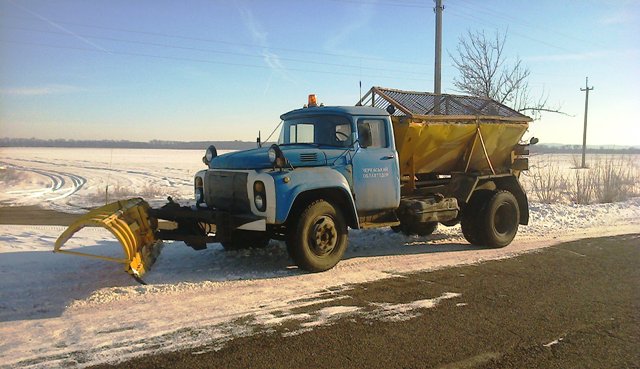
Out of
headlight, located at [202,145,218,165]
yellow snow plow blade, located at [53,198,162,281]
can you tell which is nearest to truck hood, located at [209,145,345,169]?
headlight, located at [202,145,218,165]

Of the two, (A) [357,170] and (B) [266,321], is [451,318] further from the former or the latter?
(A) [357,170]

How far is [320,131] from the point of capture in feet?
24.9

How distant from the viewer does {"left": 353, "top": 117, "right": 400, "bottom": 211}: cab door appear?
725 centimetres

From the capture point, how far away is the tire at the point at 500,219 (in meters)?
8.73

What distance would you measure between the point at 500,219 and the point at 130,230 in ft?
21.6

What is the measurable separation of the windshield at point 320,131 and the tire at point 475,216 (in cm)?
314

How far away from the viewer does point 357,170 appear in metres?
7.19

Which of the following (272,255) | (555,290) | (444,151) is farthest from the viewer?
(444,151)

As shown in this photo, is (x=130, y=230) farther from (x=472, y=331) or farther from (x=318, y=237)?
(x=472, y=331)

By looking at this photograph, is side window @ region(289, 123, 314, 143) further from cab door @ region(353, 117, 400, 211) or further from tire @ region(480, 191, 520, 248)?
tire @ region(480, 191, 520, 248)

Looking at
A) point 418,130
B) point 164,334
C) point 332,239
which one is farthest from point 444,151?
point 164,334

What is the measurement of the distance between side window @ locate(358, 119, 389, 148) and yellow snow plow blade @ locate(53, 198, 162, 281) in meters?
3.23

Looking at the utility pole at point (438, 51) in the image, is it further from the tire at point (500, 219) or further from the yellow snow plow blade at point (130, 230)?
the yellow snow plow blade at point (130, 230)

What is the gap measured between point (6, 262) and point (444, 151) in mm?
7017
